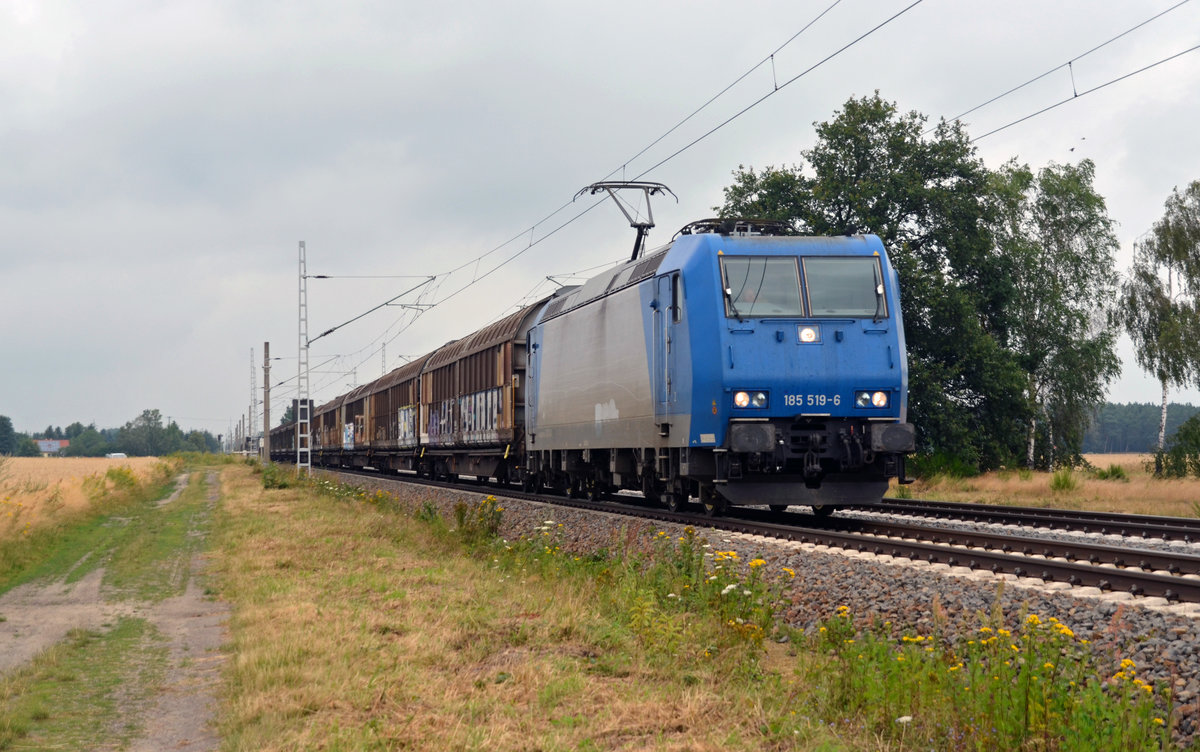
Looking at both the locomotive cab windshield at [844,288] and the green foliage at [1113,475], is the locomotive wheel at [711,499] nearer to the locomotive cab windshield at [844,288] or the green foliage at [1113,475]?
the locomotive cab windshield at [844,288]

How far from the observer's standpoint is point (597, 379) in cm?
1784

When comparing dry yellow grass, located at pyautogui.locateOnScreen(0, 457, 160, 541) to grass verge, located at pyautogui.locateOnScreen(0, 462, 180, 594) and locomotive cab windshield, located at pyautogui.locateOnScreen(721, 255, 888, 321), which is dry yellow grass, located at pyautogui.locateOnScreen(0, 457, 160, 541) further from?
locomotive cab windshield, located at pyautogui.locateOnScreen(721, 255, 888, 321)

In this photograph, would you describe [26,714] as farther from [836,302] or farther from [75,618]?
[836,302]

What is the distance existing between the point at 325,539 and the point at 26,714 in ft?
30.9

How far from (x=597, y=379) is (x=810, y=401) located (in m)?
5.16

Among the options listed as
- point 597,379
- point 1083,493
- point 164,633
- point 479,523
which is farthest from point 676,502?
point 1083,493

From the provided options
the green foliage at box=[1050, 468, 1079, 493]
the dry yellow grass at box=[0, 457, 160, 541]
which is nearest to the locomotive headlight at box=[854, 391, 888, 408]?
the green foliage at box=[1050, 468, 1079, 493]

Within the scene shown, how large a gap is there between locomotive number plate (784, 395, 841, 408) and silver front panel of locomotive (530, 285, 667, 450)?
2.40m

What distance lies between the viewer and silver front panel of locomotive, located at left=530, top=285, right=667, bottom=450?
1596 centimetres

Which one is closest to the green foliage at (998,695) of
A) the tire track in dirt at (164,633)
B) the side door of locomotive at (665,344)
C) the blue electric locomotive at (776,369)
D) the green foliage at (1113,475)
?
the tire track in dirt at (164,633)

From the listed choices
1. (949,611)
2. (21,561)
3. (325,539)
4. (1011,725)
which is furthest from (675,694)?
(21,561)

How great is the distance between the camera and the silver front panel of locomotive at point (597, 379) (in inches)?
628

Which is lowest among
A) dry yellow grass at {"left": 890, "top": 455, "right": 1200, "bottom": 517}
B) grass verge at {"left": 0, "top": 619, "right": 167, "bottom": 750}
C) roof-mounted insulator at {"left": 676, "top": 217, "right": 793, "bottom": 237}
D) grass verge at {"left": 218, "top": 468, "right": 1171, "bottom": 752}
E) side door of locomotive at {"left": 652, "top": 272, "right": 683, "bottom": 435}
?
grass verge at {"left": 0, "top": 619, "right": 167, "bottom": 750}

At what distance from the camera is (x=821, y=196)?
112ft
